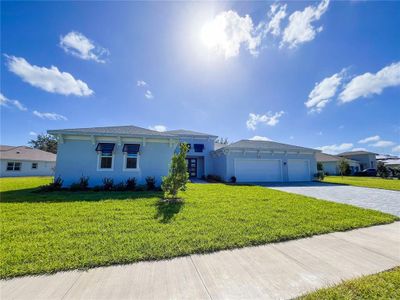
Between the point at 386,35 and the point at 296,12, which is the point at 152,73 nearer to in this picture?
the point at 296,12

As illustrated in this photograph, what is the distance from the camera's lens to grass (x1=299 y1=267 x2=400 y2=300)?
86.4 inches

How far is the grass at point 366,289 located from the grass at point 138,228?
62.7 inches

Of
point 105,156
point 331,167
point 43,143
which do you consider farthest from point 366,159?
point 43,143

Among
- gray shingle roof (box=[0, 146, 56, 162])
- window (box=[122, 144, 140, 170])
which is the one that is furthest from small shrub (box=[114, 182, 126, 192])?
gray shingle roof (box=[0, 146, 56, 162])

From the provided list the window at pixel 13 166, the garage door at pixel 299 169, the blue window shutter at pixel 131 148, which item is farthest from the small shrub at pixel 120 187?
the window at pixel 13 166

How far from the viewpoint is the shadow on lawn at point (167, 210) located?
5.30 meters

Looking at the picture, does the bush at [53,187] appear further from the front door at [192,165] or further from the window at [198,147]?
the window at [198,147]

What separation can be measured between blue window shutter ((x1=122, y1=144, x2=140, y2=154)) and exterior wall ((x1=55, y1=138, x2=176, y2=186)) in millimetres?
292

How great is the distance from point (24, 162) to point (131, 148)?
1015 inches

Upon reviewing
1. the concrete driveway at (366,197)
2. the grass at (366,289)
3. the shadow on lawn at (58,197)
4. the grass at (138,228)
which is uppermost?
the shadow on lawn at (58,197)

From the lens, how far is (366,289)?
91.1 inches

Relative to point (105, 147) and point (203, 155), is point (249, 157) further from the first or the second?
point (105, 147)

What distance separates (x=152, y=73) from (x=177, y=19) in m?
4.15

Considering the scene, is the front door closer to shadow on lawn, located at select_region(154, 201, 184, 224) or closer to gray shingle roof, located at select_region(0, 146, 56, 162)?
shadow on lawn, located at select_region(154, 201, 184, 224)
